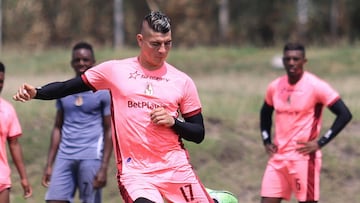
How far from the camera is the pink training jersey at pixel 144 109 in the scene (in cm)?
734

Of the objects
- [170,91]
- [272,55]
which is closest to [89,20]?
[272,55]

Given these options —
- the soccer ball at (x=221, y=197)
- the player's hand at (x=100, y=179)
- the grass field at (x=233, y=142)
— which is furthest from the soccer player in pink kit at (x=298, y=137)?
the grass field at (x=233, y=142)

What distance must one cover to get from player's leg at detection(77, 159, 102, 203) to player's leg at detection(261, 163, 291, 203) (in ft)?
6.15

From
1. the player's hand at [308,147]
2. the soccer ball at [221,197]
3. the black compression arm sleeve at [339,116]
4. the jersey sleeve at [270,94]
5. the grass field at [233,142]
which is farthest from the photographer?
the grass field at [233,142]

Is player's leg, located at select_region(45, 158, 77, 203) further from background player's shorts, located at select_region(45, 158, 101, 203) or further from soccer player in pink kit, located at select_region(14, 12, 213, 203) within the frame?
soccer player in pink kit, located at select_region(14, 12, 213, 203)

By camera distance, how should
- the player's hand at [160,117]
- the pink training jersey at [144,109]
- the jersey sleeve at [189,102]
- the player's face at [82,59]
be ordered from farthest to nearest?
the player's face at [82,59] → the jersey sleeve at [189,102] → the pink training jersey at [144,109] → the player's hand at [160,117]

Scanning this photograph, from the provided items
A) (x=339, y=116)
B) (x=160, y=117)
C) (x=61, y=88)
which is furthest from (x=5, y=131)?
(x=339, y=116)

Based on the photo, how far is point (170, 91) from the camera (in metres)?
7.41

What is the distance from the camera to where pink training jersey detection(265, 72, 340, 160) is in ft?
33.4

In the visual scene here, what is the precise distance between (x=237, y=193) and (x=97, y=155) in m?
4.33

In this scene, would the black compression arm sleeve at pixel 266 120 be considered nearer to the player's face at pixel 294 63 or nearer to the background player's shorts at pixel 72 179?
the player's face at pixel 294 63

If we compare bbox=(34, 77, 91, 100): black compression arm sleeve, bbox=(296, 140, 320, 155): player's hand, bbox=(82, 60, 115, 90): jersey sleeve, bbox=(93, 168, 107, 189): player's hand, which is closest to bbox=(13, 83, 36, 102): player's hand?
bbox=(34, 77, 91, 100): black compression arm sleeve

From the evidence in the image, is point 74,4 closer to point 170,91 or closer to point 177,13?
point 177,13

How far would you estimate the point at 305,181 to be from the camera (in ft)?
33.2
